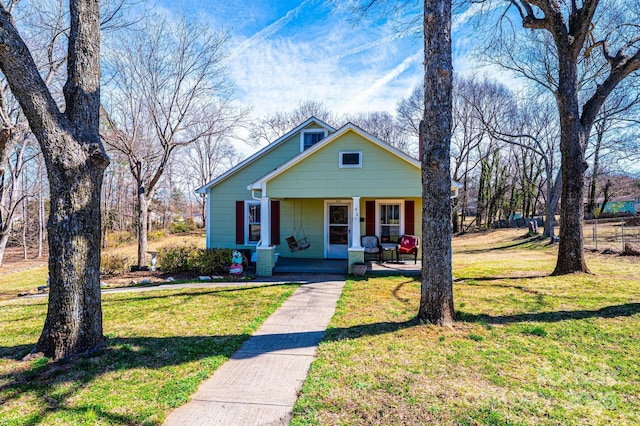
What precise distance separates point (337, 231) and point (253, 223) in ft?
10.4

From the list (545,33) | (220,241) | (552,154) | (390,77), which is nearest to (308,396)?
(220,241)

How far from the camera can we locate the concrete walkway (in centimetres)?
281

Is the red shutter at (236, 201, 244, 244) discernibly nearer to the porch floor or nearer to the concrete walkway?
the porch floor

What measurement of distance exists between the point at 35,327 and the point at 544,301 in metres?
8.99

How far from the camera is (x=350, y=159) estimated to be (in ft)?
31.3

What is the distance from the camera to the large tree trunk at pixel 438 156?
469 centimetres

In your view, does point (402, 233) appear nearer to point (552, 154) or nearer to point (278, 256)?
point (278, 256)

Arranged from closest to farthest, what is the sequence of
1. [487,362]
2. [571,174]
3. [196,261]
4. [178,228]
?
[487,362] < [571,174] < [196,261] < [178,228]

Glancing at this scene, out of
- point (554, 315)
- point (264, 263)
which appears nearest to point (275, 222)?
point (264, 263)

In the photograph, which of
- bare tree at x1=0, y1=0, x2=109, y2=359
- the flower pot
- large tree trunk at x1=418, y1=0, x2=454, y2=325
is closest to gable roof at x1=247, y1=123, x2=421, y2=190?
the flower pot

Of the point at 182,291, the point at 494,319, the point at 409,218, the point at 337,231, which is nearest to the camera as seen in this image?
the point at 494,319

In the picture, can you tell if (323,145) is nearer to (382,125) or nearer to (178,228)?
(178,228)

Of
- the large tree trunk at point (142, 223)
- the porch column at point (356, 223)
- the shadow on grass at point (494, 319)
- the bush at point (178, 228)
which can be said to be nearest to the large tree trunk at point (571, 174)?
the shadow on grass at point (494, 319)

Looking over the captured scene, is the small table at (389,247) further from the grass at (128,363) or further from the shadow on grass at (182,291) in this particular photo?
the grass at (128,363)
